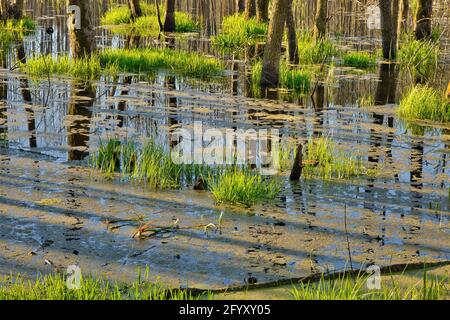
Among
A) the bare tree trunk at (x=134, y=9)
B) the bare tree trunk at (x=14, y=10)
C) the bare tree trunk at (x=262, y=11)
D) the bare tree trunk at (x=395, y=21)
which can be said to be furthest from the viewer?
the bare tree trunk at (x=134, y=9)

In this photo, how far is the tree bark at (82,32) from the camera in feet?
45.5

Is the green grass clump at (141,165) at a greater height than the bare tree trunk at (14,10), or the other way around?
the bare tree trunk at (14,10)

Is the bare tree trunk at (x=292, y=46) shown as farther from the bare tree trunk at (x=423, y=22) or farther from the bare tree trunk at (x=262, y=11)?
the bare tree trunk at (x=262, y=11)

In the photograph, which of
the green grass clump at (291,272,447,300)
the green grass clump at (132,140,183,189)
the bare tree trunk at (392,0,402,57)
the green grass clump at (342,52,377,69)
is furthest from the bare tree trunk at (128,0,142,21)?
the green grass clump at (291,272,447,300)

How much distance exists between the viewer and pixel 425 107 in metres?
11.3

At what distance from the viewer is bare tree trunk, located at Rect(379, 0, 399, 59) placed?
1747cm

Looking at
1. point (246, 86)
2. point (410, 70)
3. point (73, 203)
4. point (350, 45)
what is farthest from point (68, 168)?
point (350, 45)

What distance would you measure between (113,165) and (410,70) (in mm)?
10350

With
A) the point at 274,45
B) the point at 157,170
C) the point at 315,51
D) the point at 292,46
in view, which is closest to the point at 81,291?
the point at 157,170

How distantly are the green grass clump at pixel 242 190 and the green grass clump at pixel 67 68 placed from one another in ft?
22.5

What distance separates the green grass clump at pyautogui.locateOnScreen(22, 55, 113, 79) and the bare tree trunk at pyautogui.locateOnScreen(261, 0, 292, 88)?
2.65 metres

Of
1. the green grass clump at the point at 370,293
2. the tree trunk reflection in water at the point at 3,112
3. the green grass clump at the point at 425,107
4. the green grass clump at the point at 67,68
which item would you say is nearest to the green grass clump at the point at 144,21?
the green grass clump at the point at 67,68

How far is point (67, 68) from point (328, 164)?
6.91m

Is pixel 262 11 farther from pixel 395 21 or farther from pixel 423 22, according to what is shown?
pixel 395 21
